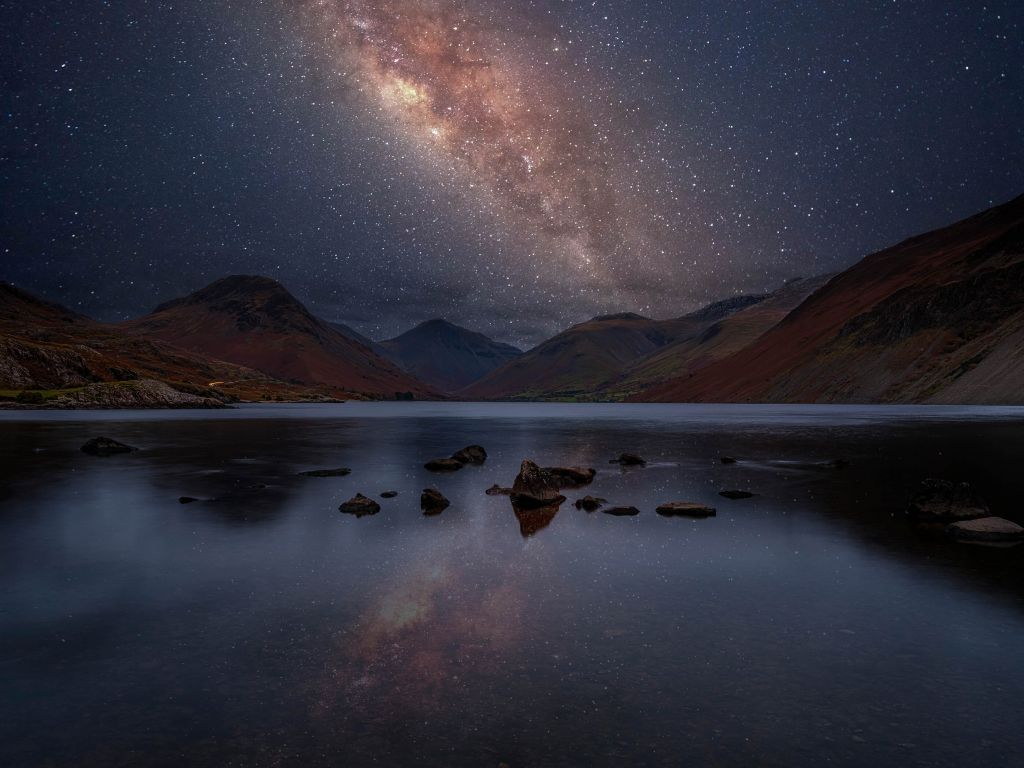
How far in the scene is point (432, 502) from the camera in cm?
2903

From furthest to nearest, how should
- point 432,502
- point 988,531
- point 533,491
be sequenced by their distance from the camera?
point 533,491
point 432,502
point 988,531

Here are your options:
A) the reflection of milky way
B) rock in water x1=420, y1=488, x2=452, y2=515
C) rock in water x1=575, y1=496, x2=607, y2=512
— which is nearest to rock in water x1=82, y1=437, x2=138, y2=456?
rock in water x1=420, y1=488, x2=452, y2=515

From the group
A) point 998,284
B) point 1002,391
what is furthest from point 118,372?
point 998,284

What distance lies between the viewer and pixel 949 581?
16.5m

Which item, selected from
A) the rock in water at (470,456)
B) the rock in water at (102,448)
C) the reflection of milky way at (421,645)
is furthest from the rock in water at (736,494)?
the rock in water at (102,448)

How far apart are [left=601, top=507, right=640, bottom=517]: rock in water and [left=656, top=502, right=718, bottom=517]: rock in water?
112 cm

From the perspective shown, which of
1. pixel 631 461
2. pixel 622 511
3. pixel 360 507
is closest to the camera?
pixel 622 511

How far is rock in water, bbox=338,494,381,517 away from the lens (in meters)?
27.4

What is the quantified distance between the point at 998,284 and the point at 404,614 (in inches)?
8684

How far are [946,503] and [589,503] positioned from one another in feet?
49.1

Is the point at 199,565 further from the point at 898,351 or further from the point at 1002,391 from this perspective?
the point at 898,351

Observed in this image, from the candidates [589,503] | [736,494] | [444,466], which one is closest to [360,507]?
[589,503]

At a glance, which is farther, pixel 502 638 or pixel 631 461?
pixel 631 461

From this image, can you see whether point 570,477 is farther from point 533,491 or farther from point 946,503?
point 946,503
